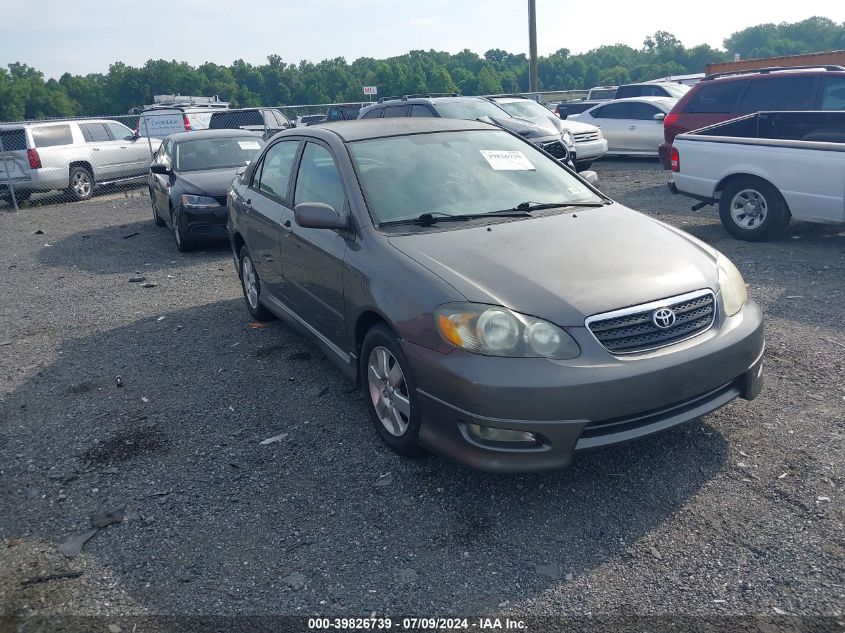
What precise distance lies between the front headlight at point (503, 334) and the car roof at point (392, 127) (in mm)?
1967

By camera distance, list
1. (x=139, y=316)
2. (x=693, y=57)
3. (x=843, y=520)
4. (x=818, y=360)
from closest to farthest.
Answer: (x=843, y=520)
(x=818, y=360)
(x=139, y=316)
(x=693, y=57)

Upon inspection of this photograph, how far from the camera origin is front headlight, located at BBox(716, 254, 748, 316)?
12.4ft

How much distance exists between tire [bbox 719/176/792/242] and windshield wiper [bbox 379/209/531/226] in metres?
5.16

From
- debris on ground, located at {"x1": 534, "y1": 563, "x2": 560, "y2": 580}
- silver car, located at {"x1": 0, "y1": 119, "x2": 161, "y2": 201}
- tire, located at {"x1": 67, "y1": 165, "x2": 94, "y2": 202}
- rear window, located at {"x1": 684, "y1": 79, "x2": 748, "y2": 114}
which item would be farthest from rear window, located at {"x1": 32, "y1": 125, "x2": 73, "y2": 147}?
debris on ground, located at {"x1": 534, "y1": 563, "x2": 560, "y2": 580}

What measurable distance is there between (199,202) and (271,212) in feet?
15.4

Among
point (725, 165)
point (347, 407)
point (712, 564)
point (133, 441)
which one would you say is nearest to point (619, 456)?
point (712, 564)

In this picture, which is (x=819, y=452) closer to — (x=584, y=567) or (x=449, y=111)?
(x=584, y=567)

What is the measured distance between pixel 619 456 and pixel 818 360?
80.1 inches

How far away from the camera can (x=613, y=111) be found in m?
17.3

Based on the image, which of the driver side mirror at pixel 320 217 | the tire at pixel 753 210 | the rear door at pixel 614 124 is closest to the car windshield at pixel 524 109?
the rear door at pixel 614 124

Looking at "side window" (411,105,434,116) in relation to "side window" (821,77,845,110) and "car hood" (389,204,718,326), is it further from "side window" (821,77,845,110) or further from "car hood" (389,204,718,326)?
"car hood" (389,204,718,326)

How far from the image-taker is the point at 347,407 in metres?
4.79

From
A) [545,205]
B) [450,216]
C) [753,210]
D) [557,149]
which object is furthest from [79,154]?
[545,205]

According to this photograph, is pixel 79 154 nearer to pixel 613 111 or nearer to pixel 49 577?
pixel 613 111
